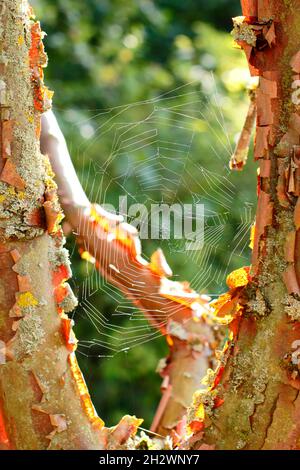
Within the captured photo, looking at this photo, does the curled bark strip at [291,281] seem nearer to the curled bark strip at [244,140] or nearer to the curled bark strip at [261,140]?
the curled bark strip at [261,140]

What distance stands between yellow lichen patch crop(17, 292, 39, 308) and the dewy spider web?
0.71 m

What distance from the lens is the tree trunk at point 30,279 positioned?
0.77 m

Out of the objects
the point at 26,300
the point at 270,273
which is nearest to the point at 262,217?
the point at 270,273

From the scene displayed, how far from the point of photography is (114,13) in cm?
296

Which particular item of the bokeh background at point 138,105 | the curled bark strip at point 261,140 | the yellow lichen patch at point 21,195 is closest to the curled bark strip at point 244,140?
the curled bark strip at point 261,140

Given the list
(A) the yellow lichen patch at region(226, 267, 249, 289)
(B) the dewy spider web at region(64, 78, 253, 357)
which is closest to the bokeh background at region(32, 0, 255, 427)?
(B) the dewy spider web at region(64, 78, 253, 357)

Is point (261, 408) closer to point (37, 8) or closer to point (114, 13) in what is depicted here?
point (37, 8)

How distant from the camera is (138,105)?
2361 millimetres

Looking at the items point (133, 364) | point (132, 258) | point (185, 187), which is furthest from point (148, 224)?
point (133, 364)

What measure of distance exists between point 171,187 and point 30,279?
132cm

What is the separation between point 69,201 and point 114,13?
6.37 feet

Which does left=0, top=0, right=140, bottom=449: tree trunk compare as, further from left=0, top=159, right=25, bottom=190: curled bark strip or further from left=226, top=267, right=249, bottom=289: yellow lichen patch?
left=226, top=267, right=249, bottom=289: yellow lichen patch

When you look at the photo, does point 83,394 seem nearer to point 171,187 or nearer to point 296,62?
point 296,62

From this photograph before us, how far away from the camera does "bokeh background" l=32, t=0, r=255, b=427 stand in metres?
2.14
